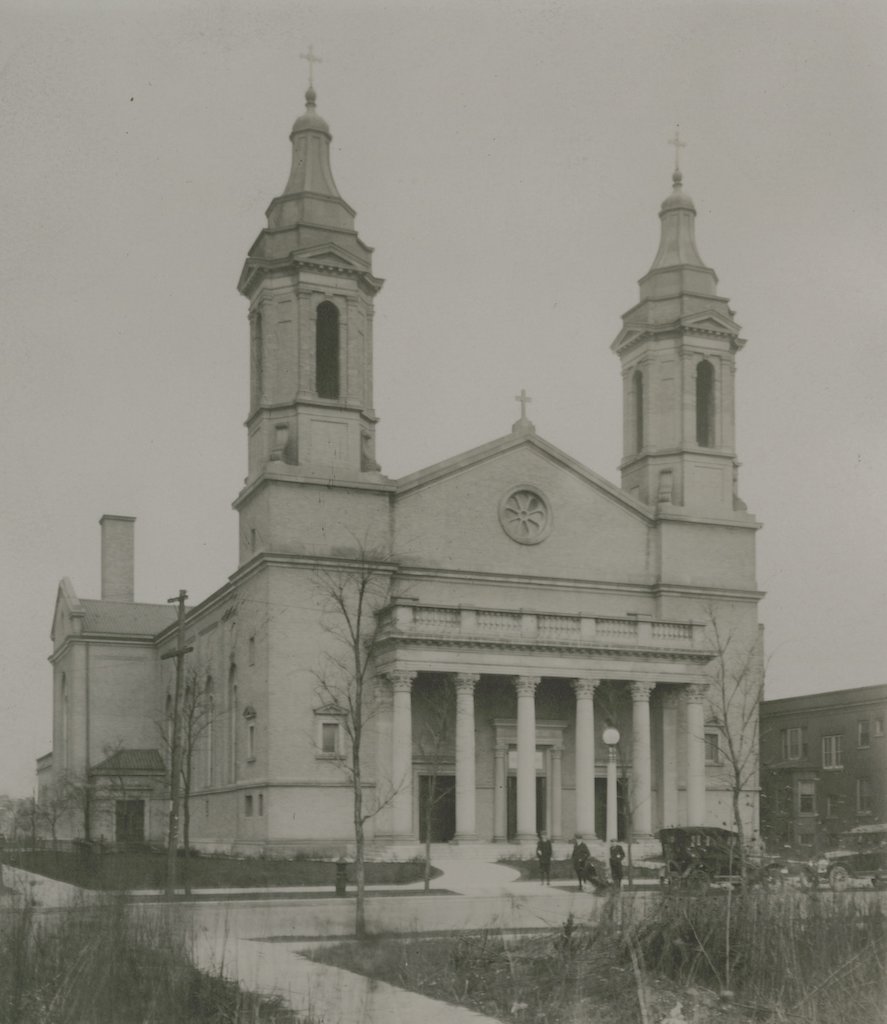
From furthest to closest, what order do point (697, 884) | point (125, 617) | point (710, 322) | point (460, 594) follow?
A: point (125, 617) → point (710, 322) → point (460, 594) → point (697, 884)

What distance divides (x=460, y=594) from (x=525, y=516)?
4192 millimetres

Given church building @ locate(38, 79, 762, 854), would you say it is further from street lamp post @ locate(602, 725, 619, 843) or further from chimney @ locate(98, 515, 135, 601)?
chimney @ locate(98, 515, 135, 601)

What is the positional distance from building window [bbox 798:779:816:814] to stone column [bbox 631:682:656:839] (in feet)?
50.4

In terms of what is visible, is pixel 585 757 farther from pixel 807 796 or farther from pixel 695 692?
pixel 807 796

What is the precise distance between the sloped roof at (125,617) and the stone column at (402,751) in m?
28.9

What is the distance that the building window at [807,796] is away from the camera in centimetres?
6069

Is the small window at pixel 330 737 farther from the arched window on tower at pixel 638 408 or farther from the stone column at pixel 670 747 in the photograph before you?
the arched window on tower at pixel 638 408

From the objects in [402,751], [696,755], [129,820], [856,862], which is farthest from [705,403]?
[129,820]

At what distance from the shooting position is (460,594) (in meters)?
49.0

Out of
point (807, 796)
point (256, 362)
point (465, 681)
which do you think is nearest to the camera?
point (465, 681)

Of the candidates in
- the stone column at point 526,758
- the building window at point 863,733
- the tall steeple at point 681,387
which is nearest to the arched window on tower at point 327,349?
the stone column at point 526,758

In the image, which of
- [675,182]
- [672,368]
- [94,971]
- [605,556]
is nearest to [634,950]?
[94,971]

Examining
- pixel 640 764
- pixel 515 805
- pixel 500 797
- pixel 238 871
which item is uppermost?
pixel 640 764

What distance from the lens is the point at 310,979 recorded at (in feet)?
51.0
